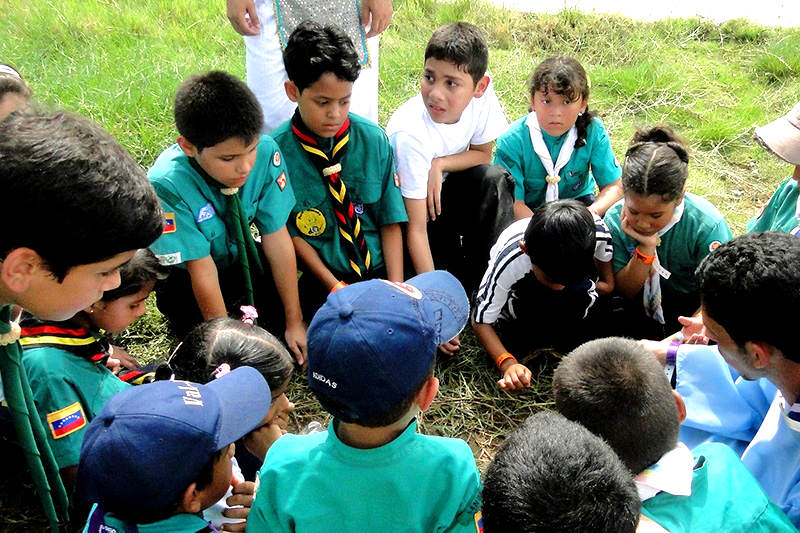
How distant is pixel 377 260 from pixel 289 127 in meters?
0.73

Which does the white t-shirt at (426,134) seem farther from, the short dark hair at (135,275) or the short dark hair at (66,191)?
the short dark hair at (66,191)

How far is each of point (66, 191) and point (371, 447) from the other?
90 cm

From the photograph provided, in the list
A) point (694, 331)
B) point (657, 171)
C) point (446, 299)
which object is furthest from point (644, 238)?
point (446, 299)

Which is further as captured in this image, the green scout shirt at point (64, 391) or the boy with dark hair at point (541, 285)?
the boy with dark hair at point (541, 285)

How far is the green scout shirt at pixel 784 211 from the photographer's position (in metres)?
2.88

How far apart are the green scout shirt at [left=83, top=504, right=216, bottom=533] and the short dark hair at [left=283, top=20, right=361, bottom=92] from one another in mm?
1879

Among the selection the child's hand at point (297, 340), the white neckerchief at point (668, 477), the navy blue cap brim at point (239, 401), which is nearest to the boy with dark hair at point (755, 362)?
the white neckerchief at point (668, 477)

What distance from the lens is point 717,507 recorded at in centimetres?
175

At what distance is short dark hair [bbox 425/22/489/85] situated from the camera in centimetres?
340

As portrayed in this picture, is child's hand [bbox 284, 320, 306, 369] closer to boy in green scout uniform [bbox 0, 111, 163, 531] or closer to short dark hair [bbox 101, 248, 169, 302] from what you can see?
short dark hair [bbox 101, 248, 169, 302]

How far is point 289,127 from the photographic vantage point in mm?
3172

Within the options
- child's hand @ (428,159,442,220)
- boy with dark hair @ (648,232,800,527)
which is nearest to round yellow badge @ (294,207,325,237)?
child's hand @ (428,159,442,220)

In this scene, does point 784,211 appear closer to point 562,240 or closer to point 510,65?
point 562,240

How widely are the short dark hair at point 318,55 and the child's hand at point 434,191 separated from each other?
67 cm
